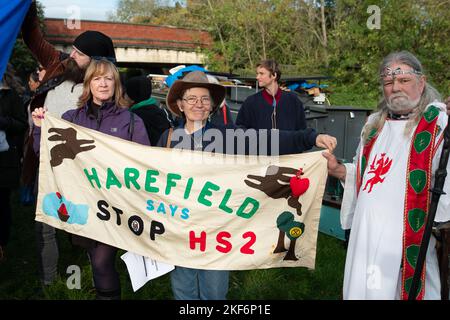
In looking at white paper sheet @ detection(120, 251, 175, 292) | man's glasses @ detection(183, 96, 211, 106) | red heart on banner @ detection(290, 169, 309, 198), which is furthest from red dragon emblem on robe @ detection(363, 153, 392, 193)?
white paper sheet @ detection(120, 251, 175, 292)

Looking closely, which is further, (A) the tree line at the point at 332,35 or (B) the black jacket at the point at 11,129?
(A) the tree line at the point at 332,35

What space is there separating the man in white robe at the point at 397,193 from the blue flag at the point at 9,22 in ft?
8.32

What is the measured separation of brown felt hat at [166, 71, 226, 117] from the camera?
115 inches

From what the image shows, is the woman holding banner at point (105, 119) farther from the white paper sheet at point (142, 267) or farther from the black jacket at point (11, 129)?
the black jacket at point (11, 129)

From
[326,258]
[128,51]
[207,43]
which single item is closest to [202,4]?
[207,43]

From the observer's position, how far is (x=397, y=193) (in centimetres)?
229

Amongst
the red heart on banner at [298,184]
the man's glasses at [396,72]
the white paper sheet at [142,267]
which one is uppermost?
the man's glasses at [396,72]

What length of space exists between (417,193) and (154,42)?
34.8 meters

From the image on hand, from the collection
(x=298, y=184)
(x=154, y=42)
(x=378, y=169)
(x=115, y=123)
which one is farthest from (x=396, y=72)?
(x=154, y=42)

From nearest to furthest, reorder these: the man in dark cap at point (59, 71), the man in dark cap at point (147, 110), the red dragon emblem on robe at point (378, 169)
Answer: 1. the red dragon emblem on robe at point (378, 169)
2. the man in dark cap at point (59, 71)
3. the man in dark cap at point (147, 110)

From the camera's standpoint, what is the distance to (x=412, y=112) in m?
2.37

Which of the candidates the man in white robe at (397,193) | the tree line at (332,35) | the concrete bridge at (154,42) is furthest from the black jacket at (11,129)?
the concrete bridge at (154,42)

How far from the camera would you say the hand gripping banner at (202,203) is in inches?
116
